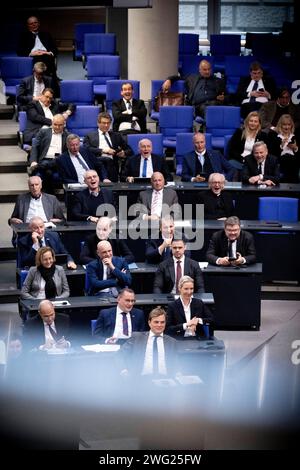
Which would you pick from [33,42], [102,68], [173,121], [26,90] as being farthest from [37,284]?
[33,42]

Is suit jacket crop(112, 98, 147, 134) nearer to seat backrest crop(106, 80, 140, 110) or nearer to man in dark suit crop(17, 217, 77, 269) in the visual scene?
seat backrest crop(106, 80, 140, 110)

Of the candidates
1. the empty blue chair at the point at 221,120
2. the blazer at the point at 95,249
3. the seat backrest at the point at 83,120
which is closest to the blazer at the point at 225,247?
the blazer at the point at 95,249

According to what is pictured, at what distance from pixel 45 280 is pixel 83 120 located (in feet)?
11.2

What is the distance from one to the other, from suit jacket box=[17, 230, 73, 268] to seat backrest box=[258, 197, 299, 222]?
199 cm

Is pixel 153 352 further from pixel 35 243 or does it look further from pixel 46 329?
pixel 35 243

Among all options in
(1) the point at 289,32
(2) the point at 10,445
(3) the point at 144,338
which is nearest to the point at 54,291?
(3) the point at 144,338

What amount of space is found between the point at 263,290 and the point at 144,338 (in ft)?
8.16

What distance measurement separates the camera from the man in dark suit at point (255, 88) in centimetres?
1305

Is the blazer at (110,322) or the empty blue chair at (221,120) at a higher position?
the empty blue chair at (221,120)

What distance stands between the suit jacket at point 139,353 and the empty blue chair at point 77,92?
497cm

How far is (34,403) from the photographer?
7.84 meters

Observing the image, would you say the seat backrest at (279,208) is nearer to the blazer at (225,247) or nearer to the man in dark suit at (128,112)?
the blazer at (225,247)

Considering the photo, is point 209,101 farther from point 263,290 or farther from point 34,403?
point 34,403

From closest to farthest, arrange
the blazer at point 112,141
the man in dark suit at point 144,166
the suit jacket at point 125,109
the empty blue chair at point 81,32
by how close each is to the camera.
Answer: the man in dark suit at point 144,166, the blazer at point 112,141, the suit jacket at point 125,109, the empty blue chair at point 81,32
